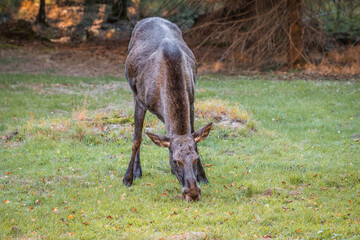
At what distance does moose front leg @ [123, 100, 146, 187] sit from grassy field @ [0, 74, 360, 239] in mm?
149

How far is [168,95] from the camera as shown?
6.32m

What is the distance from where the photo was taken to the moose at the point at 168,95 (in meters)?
5.91

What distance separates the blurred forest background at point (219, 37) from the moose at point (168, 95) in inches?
419

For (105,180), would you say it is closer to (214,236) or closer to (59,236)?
(59,236)

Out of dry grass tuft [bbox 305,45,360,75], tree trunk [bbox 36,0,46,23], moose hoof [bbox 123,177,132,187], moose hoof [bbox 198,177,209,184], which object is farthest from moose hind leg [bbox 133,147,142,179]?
tree trunk [bbox 36,0,46,23]

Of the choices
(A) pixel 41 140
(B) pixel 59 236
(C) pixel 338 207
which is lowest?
(A) pixel 41 140

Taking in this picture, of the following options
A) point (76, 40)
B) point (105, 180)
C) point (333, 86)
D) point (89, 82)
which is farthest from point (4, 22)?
point (105, 180)

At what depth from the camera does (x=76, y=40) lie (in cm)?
2844

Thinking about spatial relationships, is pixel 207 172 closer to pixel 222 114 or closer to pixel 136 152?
pixel 136 152

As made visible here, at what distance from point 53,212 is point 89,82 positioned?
12654 millimetres

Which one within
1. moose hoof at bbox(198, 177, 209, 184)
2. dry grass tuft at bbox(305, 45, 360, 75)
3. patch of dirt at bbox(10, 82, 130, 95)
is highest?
moose hoof at bbox(198, 177, 209, 184)

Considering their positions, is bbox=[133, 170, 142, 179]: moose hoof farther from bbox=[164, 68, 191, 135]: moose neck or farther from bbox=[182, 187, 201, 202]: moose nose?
bbox=[182, 187, 201, 202]: moose nose

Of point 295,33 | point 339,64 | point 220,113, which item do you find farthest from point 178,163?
point 339,64

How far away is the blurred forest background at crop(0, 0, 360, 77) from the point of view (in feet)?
62.8
